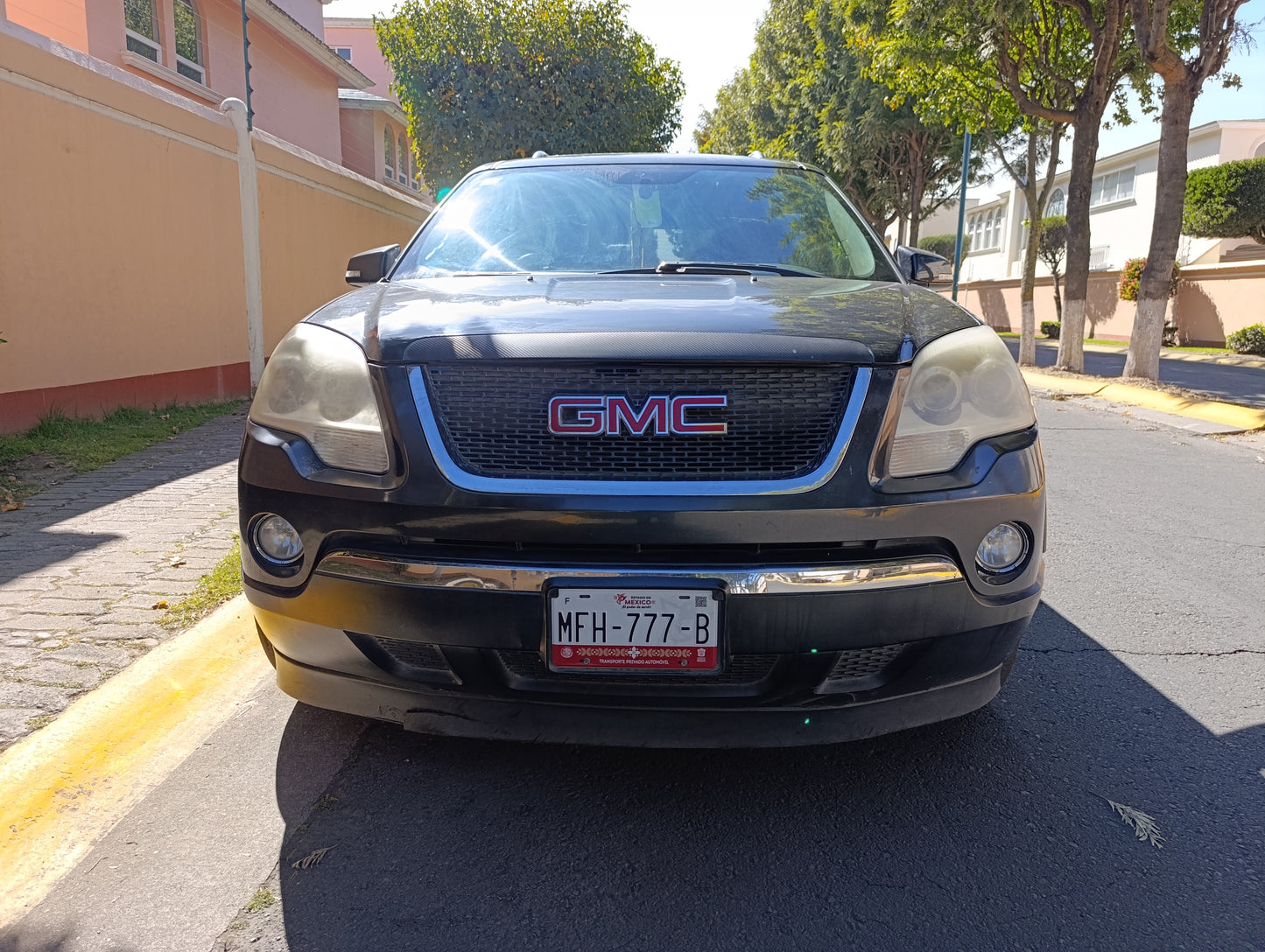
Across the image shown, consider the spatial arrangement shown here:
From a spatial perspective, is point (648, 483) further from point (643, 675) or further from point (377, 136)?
point (377, 136)

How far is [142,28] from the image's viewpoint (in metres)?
14.0

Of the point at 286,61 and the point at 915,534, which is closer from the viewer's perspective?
the point at 915,534

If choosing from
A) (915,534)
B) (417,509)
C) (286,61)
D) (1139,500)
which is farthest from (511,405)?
(286,61)

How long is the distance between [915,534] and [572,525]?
0.69m

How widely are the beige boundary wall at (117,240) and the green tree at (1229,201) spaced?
26087mm

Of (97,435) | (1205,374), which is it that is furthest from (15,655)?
(1205,374)

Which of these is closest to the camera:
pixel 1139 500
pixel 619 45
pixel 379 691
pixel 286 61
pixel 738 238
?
pixel 379 691

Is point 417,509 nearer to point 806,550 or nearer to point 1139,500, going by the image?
point 806,550

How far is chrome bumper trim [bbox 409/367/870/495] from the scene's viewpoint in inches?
75.9

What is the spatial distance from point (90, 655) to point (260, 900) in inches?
56.3

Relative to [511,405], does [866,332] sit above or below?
above

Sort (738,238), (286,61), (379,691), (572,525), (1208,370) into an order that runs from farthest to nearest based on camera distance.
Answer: (286,61) < (1208,370) < (738,238) < (379,691) < (572,525)

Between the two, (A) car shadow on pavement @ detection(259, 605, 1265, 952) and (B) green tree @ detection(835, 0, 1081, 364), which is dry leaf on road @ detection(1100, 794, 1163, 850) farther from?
(B) green tree @ detection(835, 0, 1081, 364)

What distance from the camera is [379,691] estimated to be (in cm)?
211
